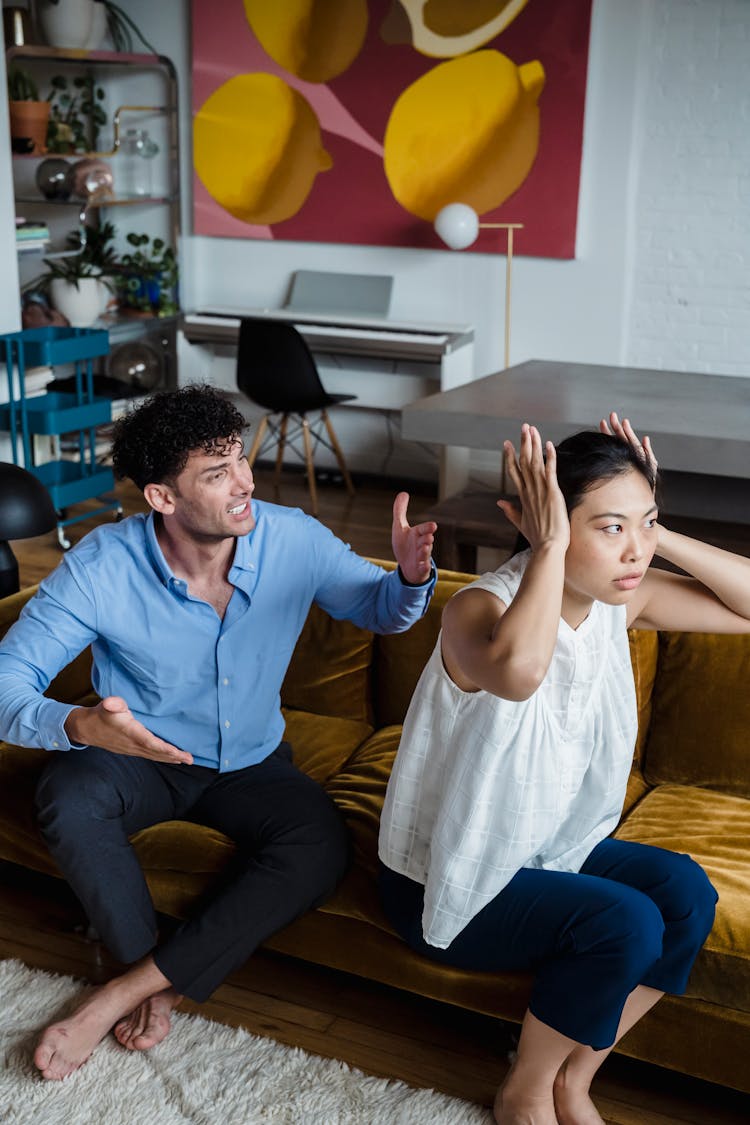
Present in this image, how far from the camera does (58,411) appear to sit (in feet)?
14.9

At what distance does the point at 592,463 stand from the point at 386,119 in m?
4.28

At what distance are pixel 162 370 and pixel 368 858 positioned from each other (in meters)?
4.45

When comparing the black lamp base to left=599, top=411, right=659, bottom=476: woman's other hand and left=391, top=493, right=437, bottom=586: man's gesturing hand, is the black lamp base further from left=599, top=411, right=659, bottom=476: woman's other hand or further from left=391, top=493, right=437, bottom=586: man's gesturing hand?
left=599, top=411, right=659, bottom=476: woman's other hand

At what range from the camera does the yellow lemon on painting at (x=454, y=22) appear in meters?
5.16

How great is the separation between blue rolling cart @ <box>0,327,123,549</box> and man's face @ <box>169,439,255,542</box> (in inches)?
106

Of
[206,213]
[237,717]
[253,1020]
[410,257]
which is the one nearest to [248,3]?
[206,213]

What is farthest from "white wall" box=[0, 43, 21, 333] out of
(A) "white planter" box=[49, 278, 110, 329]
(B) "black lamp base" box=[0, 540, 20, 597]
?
(B) "black lamp base" box=[0, 540, 20, 597]

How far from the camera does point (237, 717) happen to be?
82.0 inches

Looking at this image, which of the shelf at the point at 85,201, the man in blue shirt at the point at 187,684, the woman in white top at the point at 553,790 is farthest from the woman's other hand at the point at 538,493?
the shelf at the point at 85,201

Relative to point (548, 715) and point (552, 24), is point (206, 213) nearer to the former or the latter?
point (552, 24)

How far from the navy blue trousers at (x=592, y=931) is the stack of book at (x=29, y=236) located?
3890mm

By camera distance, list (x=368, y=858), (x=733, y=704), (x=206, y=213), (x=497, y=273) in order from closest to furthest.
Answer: (x=368, y=858) < (x=733, y=704) < (x=497, y=273) < (x=206, y=213)

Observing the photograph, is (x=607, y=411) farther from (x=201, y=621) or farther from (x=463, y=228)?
(x=201, y=621)

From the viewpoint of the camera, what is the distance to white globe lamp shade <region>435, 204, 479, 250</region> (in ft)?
17.0
